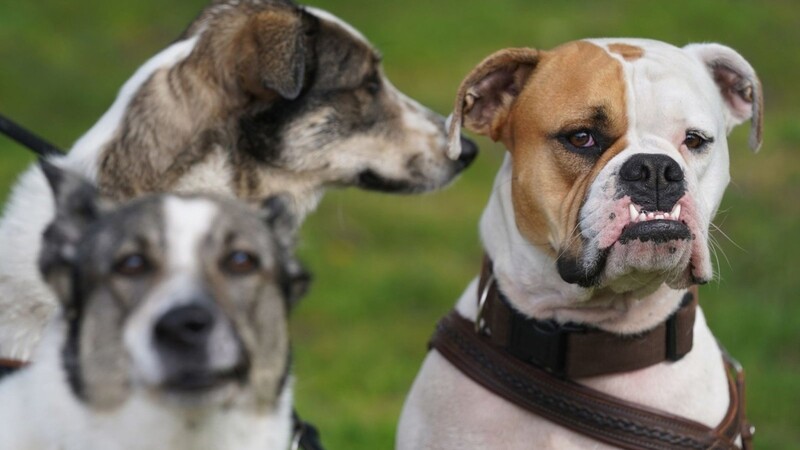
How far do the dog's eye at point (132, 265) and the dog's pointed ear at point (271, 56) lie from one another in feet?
5.43

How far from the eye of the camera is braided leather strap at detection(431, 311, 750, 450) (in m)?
4.30

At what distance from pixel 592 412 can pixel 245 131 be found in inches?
58.6

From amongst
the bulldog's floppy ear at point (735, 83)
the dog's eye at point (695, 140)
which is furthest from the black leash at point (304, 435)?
the bulldog's floppy ear at point (735, 83)

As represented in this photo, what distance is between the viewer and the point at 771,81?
1349cm

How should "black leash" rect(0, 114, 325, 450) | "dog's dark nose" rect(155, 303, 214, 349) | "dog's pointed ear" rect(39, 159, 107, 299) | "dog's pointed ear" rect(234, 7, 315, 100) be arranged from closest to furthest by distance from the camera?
"dog's dark nose" rect(155, 303, 214, 349) → "dog's pointed ear" rect(39, 159, 107, 299) → "black leash" rect(0, 114, 325, 450) → "dog's pointed ear" rect(234, 7, 315, 100)

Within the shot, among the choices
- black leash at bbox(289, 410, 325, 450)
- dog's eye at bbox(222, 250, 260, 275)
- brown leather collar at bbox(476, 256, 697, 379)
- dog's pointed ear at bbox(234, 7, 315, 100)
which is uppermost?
dog's eye at bbox(222, 250, 260, 275)

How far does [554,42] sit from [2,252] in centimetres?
974

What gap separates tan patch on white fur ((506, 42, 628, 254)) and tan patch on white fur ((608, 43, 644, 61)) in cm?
5

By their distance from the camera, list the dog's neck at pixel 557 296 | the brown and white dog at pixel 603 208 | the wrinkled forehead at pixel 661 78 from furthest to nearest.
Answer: the dog's neck at pixel 557 296 → the wrinkled forehead at pixel 661 78 → the brown and white dog at pixel 603 208

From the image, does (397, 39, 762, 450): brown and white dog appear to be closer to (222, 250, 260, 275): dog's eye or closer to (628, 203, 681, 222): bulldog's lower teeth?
(628, 203, 681, 222): bulldog's lower teeth

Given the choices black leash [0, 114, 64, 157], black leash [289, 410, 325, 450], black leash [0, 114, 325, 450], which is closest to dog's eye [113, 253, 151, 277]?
black leash [0, 114, 325, 450]

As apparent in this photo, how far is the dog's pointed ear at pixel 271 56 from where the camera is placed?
15.8 ft

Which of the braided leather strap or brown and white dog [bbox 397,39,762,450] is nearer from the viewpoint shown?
brown and white dog [bbox 397,39,762,450]

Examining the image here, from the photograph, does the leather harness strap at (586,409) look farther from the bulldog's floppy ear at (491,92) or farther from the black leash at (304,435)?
the bulldog's floppy ear at (491,92)
